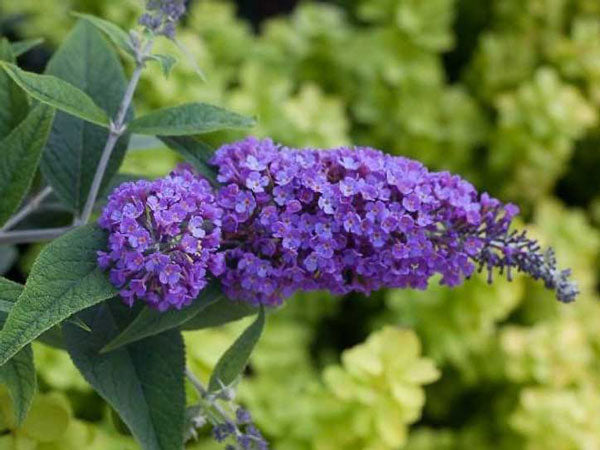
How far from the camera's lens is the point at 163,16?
90 centimetres

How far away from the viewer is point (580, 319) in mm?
2021

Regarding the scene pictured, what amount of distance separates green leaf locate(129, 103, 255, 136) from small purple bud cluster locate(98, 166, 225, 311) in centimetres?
9

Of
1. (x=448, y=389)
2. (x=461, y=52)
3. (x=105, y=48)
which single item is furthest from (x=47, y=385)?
(x=461, y=52)

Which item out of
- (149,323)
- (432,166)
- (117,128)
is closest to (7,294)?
(149,323)

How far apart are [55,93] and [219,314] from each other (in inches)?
11.4

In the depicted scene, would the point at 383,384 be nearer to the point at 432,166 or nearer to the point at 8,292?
the point at 8,292

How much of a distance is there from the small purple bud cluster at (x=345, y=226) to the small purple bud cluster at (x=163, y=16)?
0.14m

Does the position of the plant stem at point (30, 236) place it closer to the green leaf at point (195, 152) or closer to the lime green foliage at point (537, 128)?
the green leaf at point (195, 152)

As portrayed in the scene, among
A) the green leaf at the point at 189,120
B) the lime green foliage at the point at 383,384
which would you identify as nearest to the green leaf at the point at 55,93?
the green leaf at the point at 189,120

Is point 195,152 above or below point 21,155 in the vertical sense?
above

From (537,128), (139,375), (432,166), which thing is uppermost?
(537,128)

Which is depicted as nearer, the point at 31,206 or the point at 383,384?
the point at 31,206

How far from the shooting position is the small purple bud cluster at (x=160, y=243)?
2.53 ft

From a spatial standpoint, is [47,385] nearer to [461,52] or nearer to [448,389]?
[448,389]
